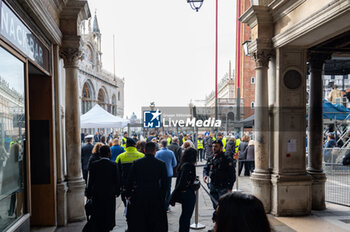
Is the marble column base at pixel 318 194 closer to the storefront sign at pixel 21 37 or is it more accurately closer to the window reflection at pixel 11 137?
the window reflection at pixel 11 137

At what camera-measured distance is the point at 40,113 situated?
6574 mm

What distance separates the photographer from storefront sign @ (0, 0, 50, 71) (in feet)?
13.1

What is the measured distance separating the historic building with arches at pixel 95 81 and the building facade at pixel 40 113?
33.9m

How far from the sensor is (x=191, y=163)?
19.2 ft

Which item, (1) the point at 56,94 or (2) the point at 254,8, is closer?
(1) the point at 56,94

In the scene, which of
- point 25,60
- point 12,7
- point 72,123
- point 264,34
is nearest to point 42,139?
point 72,123

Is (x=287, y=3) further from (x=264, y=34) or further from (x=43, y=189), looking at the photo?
(x=43, y=189)

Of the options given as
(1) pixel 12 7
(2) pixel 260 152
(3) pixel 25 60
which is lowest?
(2) pixel 260 152

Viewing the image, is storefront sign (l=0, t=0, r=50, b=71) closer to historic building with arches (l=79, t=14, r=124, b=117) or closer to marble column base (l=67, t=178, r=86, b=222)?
marble column base (l=67, t=178, r=86, b=222)

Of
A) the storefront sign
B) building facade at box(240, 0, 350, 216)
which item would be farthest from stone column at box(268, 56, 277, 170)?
the storefront sign

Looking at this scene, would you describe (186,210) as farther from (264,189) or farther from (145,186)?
(264,189)

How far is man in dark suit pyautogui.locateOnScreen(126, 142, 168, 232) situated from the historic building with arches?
36.4 meters

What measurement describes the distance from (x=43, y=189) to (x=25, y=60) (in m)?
2.85

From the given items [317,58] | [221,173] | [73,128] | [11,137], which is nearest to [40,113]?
[73,128]
